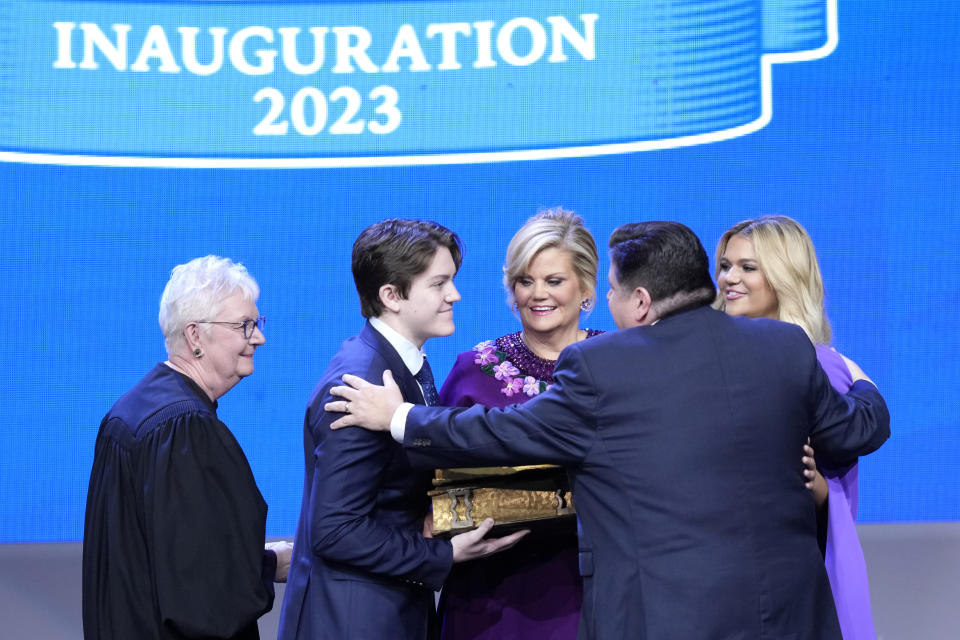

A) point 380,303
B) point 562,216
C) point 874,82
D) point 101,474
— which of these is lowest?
point 101,474

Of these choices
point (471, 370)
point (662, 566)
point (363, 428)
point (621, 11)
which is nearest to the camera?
point (662, 566)

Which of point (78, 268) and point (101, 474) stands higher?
point (78, 268)

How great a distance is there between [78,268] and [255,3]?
3.65 ft

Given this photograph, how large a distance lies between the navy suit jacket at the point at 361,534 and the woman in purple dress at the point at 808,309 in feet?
2.79

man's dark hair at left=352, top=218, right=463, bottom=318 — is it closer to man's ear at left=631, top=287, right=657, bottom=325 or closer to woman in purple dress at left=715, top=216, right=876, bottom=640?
man's ear at left=631, top=287, right=657, bottom=325

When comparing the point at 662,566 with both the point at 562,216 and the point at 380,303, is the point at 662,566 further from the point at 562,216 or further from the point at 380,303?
the point at 562,216

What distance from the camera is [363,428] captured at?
6.05 ft

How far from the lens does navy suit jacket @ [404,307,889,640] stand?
168cm

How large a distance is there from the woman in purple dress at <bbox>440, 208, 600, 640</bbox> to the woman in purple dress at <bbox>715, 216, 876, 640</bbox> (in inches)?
14.1

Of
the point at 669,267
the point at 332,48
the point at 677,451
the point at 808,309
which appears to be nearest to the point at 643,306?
the point at 669,267

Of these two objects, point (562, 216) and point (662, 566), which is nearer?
point (662, 566)

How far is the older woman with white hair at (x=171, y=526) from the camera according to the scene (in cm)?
186

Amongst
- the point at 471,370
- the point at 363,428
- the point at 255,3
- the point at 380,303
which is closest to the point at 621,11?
the point at 255,3

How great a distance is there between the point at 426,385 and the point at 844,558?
997mm
